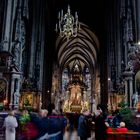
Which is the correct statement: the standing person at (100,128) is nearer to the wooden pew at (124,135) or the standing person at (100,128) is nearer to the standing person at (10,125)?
the wooden pew at (124,135)

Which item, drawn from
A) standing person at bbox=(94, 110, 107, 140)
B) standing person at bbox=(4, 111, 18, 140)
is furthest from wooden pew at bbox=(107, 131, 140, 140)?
standing person at bbox=(4, 111, 18, 140)

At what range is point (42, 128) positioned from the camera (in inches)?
189

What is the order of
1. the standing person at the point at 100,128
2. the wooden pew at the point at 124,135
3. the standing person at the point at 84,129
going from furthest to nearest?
the standing person at the point at 84,129
the wooden pew at the point at 124,135
the standing person at the point at 100,128

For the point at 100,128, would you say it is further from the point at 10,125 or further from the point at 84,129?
the point at 10,125

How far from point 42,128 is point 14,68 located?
14.8 metres

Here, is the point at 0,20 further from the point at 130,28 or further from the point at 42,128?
the point at 42,128

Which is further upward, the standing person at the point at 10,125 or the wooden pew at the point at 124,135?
the standing person at the point at 10,125

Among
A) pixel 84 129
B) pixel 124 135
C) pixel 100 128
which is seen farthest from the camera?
pixel 84 129

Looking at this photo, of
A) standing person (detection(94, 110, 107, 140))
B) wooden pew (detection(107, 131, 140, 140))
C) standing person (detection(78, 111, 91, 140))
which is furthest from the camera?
standing person (detection(78, 111, 91, 140))

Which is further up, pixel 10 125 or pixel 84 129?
pixel 10 125

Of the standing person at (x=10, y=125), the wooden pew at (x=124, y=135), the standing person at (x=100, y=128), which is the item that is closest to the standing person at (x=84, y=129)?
the wooden pew at (x=124, y=135)

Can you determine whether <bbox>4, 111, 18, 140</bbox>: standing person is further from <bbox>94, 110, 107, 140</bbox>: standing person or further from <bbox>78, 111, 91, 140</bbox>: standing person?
<bbox>94, 110, 107, 140</bbox>: standing person

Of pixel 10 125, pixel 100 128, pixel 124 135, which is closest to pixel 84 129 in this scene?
pixel 100 128

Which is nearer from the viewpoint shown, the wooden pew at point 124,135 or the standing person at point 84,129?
the wooden pew at point 124,135
